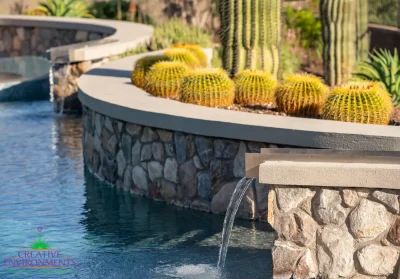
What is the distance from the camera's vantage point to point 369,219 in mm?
8188

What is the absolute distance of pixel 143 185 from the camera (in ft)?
40.2

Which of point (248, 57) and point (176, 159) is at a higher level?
point (248, 57)

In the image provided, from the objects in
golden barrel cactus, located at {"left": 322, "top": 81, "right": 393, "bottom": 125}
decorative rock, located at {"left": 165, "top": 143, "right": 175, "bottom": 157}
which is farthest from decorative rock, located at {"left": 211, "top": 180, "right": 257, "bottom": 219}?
golden barrel cactus, located at {"left": 322, "top": 81, "right": 393, "bottom": 125}

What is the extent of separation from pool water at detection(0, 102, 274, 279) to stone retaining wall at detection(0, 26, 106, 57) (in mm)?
10533

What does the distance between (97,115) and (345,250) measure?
5.99m

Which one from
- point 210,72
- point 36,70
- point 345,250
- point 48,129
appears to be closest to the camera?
point 345,250

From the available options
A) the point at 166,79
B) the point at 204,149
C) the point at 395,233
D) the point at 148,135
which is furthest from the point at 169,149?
the point at 395,233

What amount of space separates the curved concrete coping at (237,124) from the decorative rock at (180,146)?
14 centimetres

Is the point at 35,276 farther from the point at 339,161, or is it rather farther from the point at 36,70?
the point at 36,70

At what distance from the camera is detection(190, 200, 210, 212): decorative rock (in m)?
11.4

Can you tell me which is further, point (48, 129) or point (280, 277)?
point (48, 129)

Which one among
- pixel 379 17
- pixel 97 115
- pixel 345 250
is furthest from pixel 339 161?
pixel 379 17

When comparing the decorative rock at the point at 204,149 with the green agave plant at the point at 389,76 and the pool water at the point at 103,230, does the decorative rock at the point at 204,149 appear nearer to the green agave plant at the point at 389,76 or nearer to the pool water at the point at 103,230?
the pool water at the point at 103,230

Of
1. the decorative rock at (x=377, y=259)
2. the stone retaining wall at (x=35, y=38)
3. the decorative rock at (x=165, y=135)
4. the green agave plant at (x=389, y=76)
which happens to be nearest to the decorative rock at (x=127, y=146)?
the decorative rock at (x=165, y=135)
